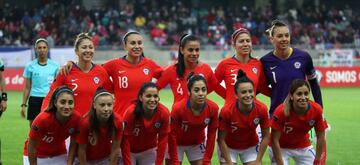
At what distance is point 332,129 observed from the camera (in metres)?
17.0

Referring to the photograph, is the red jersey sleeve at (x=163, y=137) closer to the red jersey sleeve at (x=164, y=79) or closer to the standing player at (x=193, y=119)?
the standing player at (x=193, y=119)

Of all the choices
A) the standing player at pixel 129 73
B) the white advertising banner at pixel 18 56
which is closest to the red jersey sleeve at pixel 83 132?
the standing player at pixel 129 73

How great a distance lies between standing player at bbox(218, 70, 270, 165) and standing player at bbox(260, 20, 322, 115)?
1.30ft

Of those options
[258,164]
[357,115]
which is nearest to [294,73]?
[258,164]

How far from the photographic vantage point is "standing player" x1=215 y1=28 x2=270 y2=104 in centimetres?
927

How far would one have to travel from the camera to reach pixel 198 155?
9.38 meters

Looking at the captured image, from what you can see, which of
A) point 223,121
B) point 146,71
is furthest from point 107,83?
point 223,121

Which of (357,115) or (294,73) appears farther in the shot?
(357,115)

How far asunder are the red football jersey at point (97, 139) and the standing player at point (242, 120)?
1.33 metres

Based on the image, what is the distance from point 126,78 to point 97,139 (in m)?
1.02

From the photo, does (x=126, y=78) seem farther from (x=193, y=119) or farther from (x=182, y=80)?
(x=193, y=119)

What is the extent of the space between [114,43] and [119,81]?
2743 cm

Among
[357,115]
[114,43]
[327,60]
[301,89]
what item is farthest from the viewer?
[114,43]

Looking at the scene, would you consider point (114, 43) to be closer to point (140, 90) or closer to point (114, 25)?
point (114, 25)
